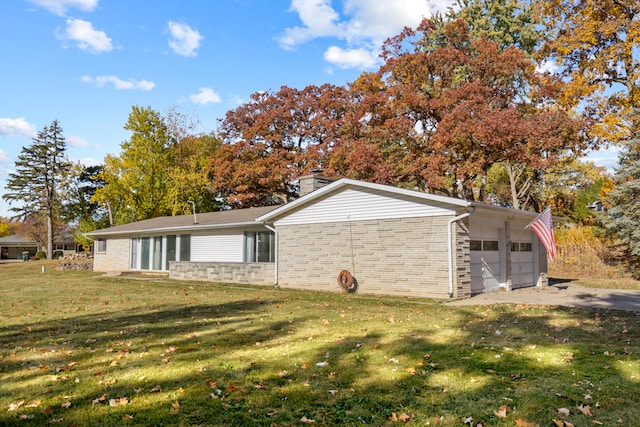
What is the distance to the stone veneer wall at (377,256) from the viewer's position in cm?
1319

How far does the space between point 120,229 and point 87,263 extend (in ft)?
24.7

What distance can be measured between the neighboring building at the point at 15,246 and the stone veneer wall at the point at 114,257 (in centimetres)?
3899

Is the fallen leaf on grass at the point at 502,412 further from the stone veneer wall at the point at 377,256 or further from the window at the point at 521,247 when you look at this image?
the window at the point at 521,247

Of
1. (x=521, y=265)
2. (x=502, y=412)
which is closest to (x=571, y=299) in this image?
(x=521, y=265)

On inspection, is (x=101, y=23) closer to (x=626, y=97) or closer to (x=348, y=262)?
(x=348, y=262)

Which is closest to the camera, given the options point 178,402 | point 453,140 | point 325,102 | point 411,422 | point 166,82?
point 411,422

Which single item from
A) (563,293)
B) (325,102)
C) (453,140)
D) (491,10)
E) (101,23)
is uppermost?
(491,10)

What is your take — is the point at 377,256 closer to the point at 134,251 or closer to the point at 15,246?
the point at 134,251

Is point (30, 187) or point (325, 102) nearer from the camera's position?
point (325, 102)

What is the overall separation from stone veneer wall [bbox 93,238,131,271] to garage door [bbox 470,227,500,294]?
21.4 m

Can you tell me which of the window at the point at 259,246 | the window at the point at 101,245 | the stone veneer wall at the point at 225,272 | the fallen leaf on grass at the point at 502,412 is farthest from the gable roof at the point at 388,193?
the window at the point at 101,245

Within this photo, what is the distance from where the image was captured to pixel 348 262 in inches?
607

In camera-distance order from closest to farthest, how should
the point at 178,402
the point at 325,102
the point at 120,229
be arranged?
the point at 178,402
the point at 120,229
the point at 325,102

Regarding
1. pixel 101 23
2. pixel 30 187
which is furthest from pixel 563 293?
pixel 30 187
